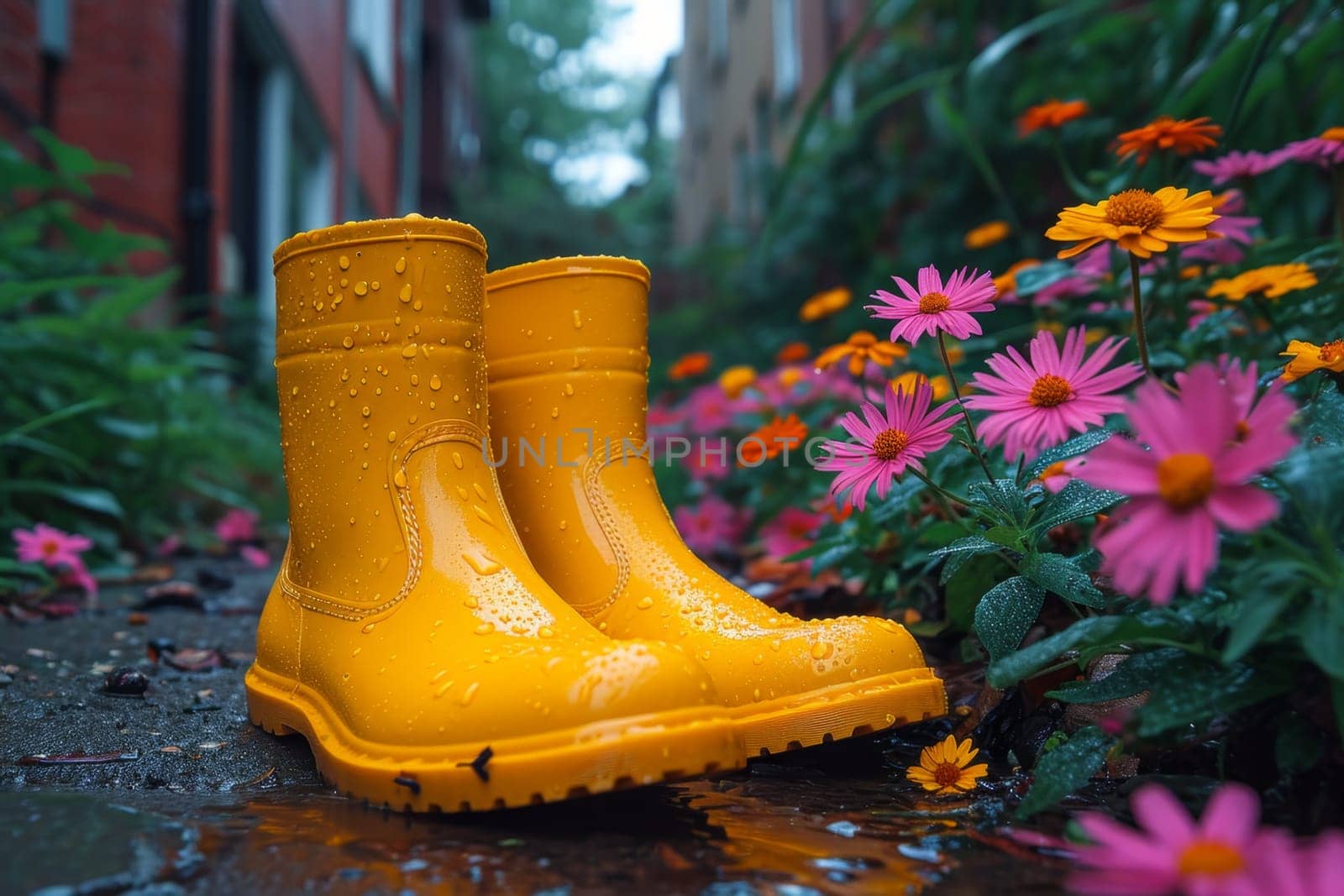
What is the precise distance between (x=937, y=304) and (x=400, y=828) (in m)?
0.68

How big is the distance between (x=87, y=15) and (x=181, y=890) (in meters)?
3.91

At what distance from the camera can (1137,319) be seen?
3.22ft

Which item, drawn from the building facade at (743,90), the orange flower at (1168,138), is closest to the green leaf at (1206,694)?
the orange flower at (1168,138)

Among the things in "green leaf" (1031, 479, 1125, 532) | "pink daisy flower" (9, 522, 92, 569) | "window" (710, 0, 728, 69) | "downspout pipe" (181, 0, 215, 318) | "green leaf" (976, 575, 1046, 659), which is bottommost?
"green leaf" (976, 575, 1046, 659)

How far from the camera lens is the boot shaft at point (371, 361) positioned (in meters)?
1.14

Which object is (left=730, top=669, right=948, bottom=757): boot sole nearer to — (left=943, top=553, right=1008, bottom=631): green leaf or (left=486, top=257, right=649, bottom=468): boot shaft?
(left=943, top=553, right=1008, bottom=631): green leaf

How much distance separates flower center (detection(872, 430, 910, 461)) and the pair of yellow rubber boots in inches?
7.7

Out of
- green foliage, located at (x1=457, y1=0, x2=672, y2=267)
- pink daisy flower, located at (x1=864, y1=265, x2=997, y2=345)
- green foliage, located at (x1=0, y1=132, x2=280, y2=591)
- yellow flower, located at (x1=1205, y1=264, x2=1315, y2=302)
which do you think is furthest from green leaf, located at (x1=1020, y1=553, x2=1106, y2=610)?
green foliage, located at (x1=457, y1=0, x2=672, y2=267)

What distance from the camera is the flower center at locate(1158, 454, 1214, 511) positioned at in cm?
63

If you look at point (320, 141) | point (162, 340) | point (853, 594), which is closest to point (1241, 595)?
point (853, 594)

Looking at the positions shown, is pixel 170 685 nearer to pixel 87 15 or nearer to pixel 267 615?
pixel 267 615

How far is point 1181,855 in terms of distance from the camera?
554 mm

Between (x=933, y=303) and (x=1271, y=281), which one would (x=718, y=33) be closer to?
(x=1271, y=281)

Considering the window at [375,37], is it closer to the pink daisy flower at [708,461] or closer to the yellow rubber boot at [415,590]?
the pink daisy flower at [708,461]
